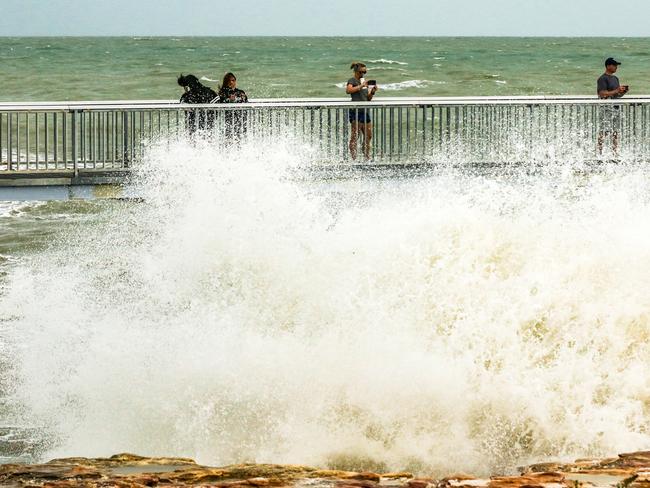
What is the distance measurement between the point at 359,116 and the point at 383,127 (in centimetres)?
38

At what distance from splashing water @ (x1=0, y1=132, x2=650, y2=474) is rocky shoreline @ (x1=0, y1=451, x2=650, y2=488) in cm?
88

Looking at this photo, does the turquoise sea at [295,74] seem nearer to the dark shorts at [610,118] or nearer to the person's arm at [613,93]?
the person's arm at [613,93]

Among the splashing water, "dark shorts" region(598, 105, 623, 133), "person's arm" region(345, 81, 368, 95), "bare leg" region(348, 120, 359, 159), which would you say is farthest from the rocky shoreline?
"person's arm" region(345, 81, 368, 95)

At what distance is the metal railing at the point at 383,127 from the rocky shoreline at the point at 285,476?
10.3 meters

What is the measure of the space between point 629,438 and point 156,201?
929 centimetres

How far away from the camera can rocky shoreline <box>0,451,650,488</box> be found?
584 centimetres

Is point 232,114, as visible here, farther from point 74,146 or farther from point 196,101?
point 74,146

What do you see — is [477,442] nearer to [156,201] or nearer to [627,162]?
[156,201]

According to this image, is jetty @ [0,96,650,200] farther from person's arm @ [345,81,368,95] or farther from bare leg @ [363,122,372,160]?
person's arm @ [345,81,368,95]

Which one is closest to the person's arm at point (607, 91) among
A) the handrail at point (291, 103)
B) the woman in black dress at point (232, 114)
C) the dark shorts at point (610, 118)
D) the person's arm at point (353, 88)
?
the handrail at point (291, 103)

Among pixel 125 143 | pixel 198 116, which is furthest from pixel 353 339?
pixel 125 143

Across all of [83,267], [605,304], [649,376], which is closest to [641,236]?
[605,304]

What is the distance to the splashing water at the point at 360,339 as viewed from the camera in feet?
25.0

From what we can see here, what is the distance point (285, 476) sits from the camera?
6.24 meters
